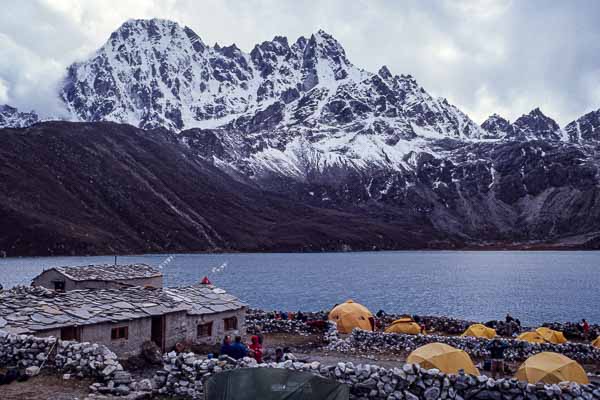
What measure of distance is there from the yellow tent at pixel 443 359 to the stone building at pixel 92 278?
1996cm

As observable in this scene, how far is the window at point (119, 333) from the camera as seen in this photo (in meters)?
23.3

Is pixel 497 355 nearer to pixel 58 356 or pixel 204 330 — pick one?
pixel 204 330

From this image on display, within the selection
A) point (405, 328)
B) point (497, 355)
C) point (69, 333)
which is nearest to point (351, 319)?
point (405, 328)

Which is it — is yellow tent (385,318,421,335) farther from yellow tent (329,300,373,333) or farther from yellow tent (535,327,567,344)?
yellow tent (535,327,567,344)

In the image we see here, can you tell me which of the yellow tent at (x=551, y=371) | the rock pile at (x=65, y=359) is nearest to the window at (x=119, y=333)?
the rock pile at (x=65, y=359)

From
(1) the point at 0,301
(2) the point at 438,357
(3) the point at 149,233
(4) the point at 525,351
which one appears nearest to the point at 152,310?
(1) the point at 0,301

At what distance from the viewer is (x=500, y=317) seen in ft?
185

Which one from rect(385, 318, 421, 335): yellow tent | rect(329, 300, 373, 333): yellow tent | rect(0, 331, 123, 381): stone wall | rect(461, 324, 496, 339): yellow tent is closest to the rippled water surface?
rect(329, 300, 373, 333): yellow tent

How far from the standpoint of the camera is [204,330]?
2858cm

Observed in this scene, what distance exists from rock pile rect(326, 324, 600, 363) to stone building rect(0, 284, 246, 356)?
5.94 m

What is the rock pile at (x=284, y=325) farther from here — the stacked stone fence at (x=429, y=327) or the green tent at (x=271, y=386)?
the green tent at (x=271, y=386)

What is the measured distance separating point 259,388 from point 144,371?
11.4 metres

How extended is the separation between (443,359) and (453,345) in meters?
9.40

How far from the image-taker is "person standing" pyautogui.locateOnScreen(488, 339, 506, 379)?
23.3 meters
